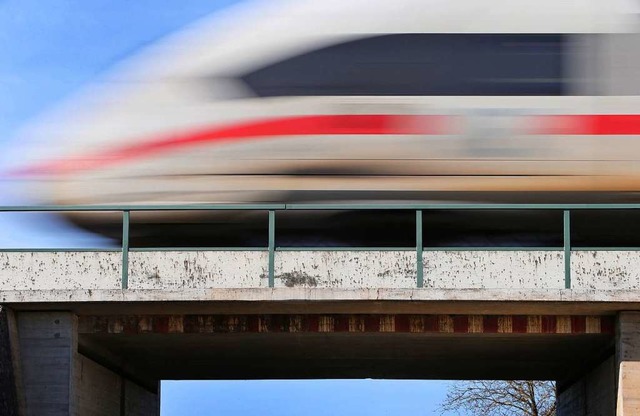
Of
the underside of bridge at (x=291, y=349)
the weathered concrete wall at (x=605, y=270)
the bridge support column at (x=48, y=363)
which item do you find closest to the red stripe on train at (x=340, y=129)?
the weathered concrete wall at (x=605, y=270)

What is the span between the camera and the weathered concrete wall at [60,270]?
13.3 meters

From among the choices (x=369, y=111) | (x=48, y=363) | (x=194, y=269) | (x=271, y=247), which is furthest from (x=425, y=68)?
(x=48, y=363)

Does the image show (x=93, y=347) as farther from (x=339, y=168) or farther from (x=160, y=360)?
(x=339, y=168)

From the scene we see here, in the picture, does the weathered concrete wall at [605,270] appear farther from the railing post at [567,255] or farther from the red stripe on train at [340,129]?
the red stripe on train at [340,129]

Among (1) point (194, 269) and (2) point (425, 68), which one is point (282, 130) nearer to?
(2) point (425, 68)

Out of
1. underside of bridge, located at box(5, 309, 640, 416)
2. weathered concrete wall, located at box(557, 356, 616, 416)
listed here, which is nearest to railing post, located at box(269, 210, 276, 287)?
underside of bridge, located at box(5, 309, 640, 416)

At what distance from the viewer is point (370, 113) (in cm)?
1493

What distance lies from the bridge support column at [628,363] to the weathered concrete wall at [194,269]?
4167 millimetres

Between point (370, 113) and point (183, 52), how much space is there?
2.81m

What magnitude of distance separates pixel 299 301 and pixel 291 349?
2.85 meters

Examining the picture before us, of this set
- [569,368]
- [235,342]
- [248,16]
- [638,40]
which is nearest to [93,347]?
[235,342]

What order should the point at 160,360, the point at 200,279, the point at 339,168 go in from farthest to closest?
the point at 160,360 < the point at 339,168 < the point at 200,279

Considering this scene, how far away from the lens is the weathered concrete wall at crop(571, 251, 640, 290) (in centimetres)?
1302

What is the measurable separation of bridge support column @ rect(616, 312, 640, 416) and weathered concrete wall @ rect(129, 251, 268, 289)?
417 centimetres
